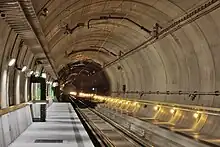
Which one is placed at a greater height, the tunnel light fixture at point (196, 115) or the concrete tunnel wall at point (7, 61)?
the concrete tunnel wall at point (7, 61)

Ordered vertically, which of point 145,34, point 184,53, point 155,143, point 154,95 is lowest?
point 155,143

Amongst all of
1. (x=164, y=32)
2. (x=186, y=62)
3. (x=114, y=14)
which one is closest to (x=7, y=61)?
(x=164, y=32)

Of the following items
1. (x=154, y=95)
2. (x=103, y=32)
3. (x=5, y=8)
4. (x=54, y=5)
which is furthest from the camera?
(x=103, y=32)

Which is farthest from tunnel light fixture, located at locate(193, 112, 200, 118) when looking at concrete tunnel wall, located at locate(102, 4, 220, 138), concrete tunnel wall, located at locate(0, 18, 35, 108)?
concrete tunnel wall, located at locate(0, 18, 35, 108)

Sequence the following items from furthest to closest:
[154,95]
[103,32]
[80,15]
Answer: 1. [103,32]
2. [154,95]
3. [80,15]

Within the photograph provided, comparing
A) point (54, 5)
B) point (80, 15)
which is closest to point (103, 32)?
point (80, 15)

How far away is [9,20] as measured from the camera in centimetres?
1110

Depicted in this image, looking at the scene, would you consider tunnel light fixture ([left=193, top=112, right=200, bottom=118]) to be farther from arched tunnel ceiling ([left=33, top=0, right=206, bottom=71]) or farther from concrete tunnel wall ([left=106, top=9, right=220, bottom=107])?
arched tunnel ceiling ([left=33, top=0, right=206, bottom=71])

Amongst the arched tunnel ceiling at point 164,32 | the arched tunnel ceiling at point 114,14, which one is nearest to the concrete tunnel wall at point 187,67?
the arched tunnel ceiling at point 164,32

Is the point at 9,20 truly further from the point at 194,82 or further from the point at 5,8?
the point at 194,82

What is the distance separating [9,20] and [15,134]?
4.77m

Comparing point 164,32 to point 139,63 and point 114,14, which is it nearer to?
point 114,14

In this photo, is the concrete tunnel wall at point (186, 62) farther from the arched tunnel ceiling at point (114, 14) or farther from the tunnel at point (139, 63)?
the arched tunnel ceiling at point (114, 14)

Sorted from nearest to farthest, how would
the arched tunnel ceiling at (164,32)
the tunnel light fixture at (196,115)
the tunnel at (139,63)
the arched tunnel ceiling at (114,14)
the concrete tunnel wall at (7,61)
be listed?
the concrete tunnel wall at (7,61), the tunnel at (139,63), the arched tunnel ceiling at (164,32), the arched tunnel ceiling at (114,14), the tunnel light fixture at (196,115)
